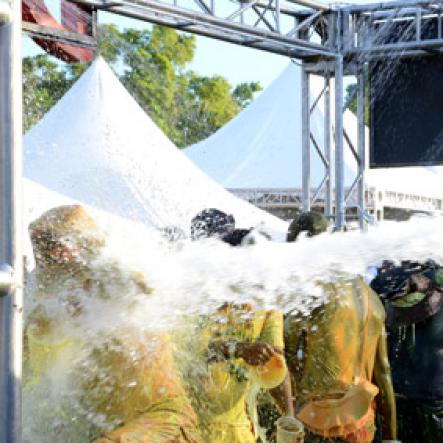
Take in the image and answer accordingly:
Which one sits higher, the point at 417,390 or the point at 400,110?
the point at 400,110

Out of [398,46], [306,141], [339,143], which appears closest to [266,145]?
[306,141]

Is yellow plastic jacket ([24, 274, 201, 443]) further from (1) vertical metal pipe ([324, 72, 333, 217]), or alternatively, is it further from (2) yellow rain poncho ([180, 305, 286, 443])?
(1) vertical metal pipe ([324, 72, 333, 217])

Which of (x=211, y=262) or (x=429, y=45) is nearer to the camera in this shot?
(x=211, y=262)

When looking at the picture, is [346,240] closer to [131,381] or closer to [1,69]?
[131,381]

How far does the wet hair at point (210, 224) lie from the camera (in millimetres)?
5449

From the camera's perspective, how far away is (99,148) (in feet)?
30.5

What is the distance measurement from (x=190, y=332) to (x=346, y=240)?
0.57 metres

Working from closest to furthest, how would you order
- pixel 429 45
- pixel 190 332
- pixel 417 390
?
1. pixel 190 332
2. pixel 417 390
3. pixel 429 45

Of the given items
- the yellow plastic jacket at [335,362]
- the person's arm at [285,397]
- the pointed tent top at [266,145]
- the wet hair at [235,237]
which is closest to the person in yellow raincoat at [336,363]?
the yellow plastic jacket at [335,362]

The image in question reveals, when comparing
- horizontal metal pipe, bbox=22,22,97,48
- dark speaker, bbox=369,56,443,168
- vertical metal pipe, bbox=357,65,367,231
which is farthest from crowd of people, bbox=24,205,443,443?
dark speaker, bbox=369,56,443,168

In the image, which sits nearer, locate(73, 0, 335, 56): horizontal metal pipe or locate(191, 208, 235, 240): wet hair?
locate(191, 208, 235, 240): wet hair

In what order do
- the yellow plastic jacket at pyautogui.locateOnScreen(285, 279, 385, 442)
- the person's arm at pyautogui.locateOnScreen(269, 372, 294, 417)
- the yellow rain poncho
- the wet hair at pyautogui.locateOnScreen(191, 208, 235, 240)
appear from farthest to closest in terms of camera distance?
the wet hair at pyautogui.locateOnScreen(191, 208, 235, 240) → the yellow plastic jacket at pyautogui.locateOnScreen(285, 279, 385, 442) → the person's arm at pyautogui.locateOnScreen(269, 372, 294, 417) → the yellow rain poncho

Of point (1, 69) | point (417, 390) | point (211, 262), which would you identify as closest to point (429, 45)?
point (417, 390)

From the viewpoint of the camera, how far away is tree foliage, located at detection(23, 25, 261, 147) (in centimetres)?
2403
